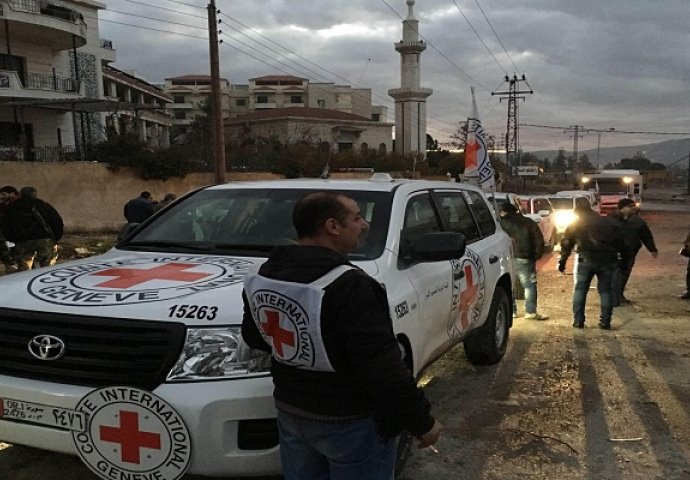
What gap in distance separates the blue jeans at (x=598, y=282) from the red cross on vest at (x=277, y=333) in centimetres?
604

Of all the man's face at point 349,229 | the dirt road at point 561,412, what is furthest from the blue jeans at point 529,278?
the man's face at point 349,229

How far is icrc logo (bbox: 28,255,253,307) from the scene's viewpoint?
2774mm

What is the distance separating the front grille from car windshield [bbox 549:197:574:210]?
1799 cm

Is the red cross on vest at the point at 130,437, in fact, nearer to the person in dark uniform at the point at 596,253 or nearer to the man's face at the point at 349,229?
the man's face at the point at 349,229

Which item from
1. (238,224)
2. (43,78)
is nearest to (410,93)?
(43,78)

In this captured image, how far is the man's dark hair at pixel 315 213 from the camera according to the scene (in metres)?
2.02

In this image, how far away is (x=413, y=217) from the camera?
4129 mm

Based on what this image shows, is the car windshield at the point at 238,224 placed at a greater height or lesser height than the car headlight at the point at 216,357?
greater

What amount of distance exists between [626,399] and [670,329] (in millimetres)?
3008

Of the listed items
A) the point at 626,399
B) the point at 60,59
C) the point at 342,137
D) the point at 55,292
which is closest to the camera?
the point at 55,292

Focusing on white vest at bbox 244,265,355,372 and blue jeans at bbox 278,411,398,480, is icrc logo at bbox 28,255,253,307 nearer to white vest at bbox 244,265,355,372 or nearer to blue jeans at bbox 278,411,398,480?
white vest at bbox 244,265,355,372

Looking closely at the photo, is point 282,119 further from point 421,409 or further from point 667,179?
point 667,179

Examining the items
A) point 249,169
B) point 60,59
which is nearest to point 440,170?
point 249,169

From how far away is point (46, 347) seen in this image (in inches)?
105
